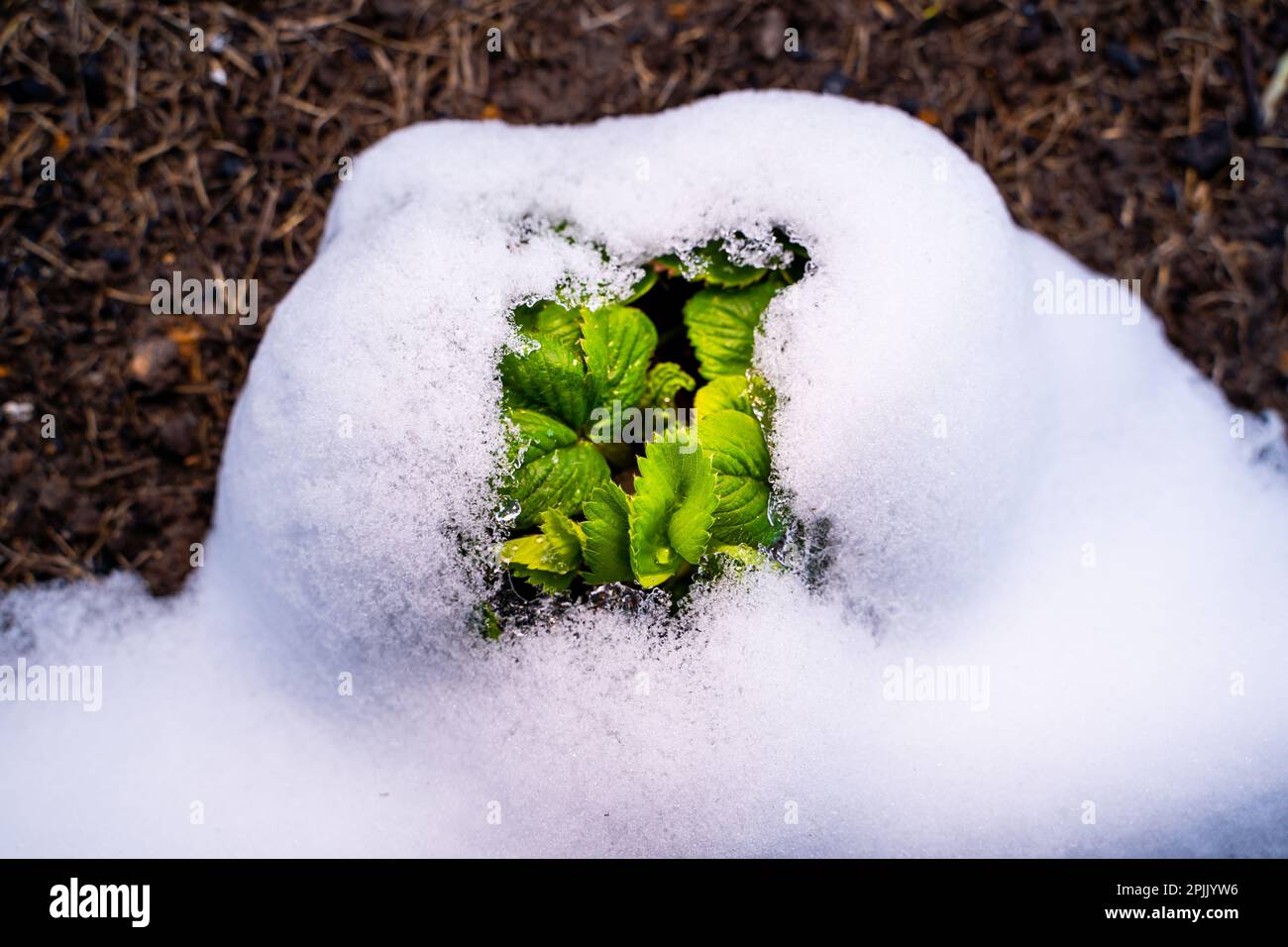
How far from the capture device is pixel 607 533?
4.19ft

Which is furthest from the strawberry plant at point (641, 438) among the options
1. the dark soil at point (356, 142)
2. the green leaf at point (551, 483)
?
the dark soil at point (356, 142)

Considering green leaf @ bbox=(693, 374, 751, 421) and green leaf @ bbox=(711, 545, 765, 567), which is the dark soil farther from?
green leaf @ bbox=(711, 545, 765, 567)

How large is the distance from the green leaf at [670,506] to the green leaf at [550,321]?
0.70 ft

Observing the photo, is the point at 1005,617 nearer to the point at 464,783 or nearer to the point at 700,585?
the point at 700,585

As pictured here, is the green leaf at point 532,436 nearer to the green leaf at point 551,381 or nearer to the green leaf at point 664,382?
the green leaf at point 551,381

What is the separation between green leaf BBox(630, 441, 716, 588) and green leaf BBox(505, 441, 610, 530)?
12 cm

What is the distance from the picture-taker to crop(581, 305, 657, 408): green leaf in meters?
1.35

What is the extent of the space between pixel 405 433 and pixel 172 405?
0.84 metres

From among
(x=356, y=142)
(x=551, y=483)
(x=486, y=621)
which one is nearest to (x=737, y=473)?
(x=551, y=483)

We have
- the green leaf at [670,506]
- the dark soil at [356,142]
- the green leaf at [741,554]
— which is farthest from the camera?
the dark soil at [356,142]

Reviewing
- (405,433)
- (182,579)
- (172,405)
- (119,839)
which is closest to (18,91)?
(172,405)

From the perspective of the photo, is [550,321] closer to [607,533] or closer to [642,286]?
[642,286]

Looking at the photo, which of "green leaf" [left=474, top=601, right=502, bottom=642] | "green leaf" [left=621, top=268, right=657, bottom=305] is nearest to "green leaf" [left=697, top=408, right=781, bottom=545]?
"green leaf" [left=621, top=268, right=657, bottom=305]

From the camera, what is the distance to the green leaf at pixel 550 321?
136 centimetres
